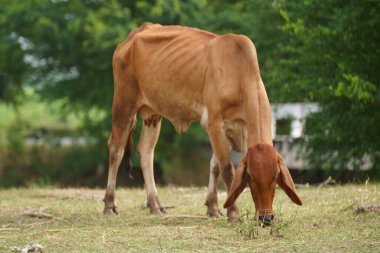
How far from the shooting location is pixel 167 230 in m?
6.91

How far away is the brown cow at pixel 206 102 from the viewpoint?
6621 mm

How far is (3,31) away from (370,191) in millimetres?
14212

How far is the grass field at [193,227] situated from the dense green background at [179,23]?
380 centimetres

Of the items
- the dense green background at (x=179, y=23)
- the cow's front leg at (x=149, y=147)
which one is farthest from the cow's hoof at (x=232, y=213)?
the dense green background at (x=179, y=23)

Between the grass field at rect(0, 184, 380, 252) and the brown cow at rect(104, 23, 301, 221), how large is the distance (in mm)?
272

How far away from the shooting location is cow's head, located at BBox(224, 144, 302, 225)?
21.2ft

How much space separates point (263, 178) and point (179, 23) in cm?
1385

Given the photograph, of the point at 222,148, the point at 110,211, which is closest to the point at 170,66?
the point at 222,148

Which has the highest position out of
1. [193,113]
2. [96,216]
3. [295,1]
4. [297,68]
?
[295,1]

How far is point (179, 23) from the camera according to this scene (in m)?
20.0

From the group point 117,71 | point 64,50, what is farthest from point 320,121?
point 64,50

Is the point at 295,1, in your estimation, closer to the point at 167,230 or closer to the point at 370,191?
the point at 370,191

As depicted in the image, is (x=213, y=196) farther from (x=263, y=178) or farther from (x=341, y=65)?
(x=341, y=65)

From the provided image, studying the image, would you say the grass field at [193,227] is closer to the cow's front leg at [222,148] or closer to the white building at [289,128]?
the cow's front leg at [222,148]
